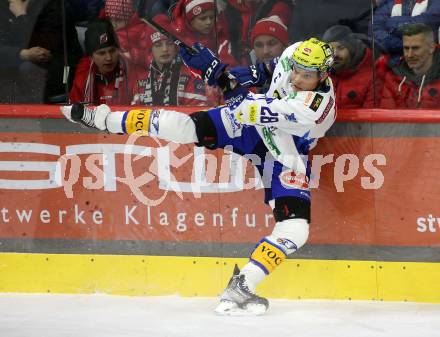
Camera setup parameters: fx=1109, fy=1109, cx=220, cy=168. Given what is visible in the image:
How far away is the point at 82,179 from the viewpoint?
600 centimetres

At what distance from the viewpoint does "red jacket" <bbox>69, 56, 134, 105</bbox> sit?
19.5 ft

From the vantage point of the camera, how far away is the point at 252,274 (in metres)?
5.45

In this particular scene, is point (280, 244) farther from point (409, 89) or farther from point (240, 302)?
point (409, 89)

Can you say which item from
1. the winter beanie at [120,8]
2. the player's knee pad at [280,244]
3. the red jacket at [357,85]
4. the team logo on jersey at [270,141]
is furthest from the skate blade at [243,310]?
the winter beanie at [120,8]

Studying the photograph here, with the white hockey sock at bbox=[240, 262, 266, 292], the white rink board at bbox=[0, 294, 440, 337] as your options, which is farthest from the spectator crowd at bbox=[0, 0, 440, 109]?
the white rink board at bbox=[0, 294, 440, 337]

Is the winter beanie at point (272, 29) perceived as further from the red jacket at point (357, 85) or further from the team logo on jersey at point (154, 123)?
the team logo on jersey at point (154, 123)

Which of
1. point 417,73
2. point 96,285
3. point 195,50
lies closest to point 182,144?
point 195,50

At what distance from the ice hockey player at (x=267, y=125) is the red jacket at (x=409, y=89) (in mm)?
339

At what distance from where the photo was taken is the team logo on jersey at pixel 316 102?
17.5 ft

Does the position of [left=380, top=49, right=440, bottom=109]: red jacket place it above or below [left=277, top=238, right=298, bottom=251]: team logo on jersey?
above

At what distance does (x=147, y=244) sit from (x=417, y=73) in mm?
1691

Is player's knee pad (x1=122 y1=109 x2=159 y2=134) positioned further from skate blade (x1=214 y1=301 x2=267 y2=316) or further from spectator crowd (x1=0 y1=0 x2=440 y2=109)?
skate blade (x1=214 y1=301 x2=267 y2=316)

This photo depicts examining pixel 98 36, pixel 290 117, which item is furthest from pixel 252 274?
pixel 98 36

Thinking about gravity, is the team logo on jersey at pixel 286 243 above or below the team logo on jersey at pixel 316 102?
below
